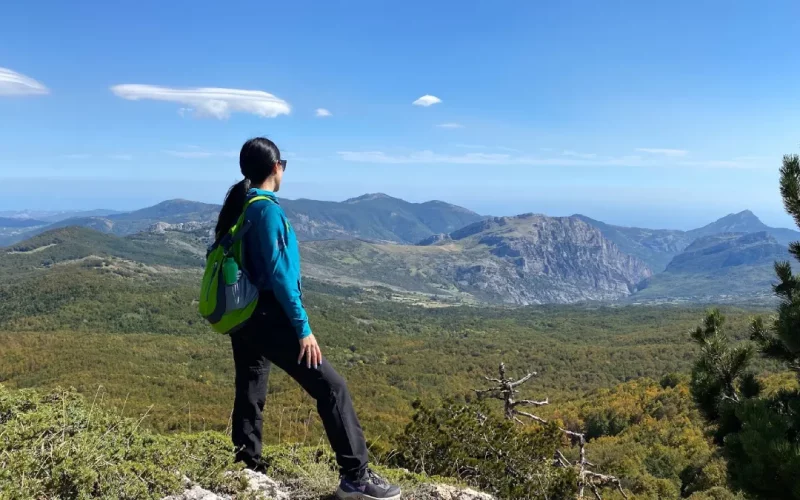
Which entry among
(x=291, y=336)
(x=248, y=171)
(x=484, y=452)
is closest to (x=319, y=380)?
(x=291, y=336)

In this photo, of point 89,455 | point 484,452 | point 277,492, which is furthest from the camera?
point 484,452

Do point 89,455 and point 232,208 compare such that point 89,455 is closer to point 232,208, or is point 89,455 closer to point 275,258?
point 275,258

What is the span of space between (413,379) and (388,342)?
3916 centimetres

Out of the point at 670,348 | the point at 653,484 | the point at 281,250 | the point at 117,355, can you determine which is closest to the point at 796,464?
the point at 281,250

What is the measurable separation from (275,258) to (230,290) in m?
0.36

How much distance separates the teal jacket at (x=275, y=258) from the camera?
3.05 meters

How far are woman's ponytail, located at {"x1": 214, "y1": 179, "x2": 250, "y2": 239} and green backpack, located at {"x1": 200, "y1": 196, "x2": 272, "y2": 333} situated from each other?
19cm

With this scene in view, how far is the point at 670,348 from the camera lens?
8288 cm

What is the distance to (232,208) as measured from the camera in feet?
11.3

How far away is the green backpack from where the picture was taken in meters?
3.11

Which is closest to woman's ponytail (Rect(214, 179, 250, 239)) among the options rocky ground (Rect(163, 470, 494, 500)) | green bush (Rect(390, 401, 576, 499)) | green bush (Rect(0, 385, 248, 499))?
green bush (Rect(0, 385, 248, 499))

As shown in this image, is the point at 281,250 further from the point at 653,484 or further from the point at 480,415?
the point at 653,484

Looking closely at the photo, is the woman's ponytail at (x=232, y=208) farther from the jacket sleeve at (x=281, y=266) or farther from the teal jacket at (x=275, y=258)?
the jacket sleeve at (x=281, y=266)

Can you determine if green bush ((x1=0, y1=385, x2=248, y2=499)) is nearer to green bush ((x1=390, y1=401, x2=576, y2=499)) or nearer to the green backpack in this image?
the green backpack
